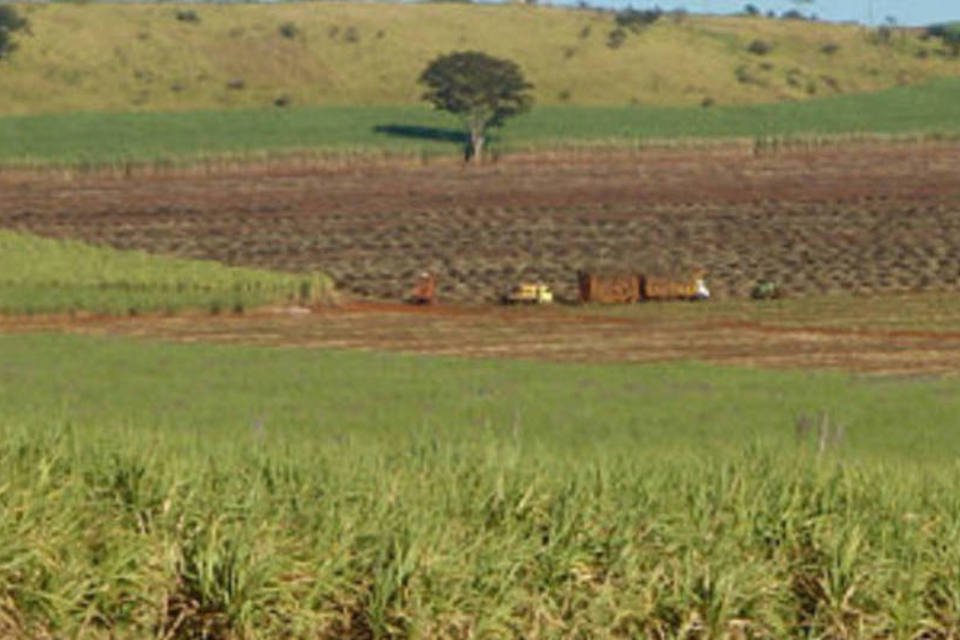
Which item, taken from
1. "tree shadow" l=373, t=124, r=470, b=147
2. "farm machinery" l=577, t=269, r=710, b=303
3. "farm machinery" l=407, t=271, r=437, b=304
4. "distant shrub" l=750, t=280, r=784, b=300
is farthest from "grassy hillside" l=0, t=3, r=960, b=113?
"distant shrub" l=750, t=280, r=784, b=300

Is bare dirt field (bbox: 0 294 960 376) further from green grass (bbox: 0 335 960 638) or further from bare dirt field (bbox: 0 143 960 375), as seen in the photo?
green grass (bbox: 0 335 960 638)

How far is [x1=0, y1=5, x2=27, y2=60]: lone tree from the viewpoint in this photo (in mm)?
145000

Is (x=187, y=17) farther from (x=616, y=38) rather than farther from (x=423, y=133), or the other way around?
(x=423, y=133)

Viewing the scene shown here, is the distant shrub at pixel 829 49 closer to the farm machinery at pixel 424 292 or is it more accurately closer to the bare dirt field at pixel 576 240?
the bare dirt field at pixel 576 240

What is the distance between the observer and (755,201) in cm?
8462

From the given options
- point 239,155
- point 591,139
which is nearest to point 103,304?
point 239,155

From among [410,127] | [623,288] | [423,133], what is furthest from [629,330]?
[410,127]

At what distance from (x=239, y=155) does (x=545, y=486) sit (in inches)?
3798

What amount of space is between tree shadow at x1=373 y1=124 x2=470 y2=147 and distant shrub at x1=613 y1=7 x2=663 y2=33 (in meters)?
40.0

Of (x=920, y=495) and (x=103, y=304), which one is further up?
(x=920, y=495)

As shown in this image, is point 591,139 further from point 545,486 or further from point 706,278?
point 545,486

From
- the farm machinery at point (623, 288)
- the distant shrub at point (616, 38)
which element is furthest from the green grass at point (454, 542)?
the distant shrub at point (616, 38)

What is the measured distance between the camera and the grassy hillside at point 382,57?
148 m

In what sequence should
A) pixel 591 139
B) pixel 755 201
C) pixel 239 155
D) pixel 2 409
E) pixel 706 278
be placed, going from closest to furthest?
pixel 2 409
pixel 706 278
pixel 755 201
pixel 239 155
pixel 591 139
